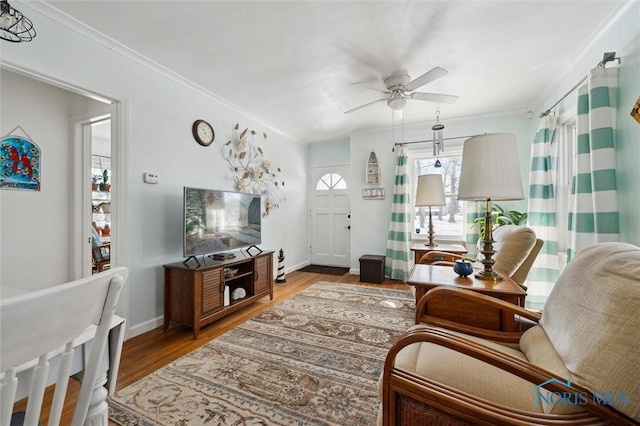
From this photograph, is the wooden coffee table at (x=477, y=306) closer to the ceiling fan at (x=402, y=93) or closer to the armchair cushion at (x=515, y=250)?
the armchair cushion at (x=515, y=250)

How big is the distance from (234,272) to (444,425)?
7.63 feet

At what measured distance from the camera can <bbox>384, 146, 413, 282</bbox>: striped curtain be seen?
4082 millimetres

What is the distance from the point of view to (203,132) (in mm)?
2953

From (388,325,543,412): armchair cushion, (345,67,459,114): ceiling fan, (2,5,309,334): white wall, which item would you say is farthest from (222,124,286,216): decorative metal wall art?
(388,325,543,412): armchair cushion

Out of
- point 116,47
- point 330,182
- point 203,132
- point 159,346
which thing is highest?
point 116,47

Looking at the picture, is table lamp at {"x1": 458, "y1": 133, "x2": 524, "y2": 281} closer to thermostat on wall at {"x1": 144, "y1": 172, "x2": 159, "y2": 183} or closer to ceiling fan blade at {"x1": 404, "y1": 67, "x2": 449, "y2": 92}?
ceiling fan blade at {"x1": 404, "y1": 67, "x2": 449, "y2": 92}

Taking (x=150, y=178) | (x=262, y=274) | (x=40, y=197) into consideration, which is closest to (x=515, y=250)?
(x=262, y=274)

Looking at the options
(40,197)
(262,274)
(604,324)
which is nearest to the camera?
(604,324)

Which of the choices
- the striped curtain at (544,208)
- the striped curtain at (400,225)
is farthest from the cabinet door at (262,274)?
the striped curtain at (544,208)

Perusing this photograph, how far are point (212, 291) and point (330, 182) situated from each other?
331 cm

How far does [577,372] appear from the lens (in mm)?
795

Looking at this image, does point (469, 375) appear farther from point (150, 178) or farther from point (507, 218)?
point (507, 218)

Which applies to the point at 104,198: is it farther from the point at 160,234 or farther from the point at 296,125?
the point at 296,125

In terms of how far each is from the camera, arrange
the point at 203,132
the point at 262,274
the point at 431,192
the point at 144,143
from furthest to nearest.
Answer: the point at 431,192, the point at 262,274, the point at 203,132, the point at 144,143
